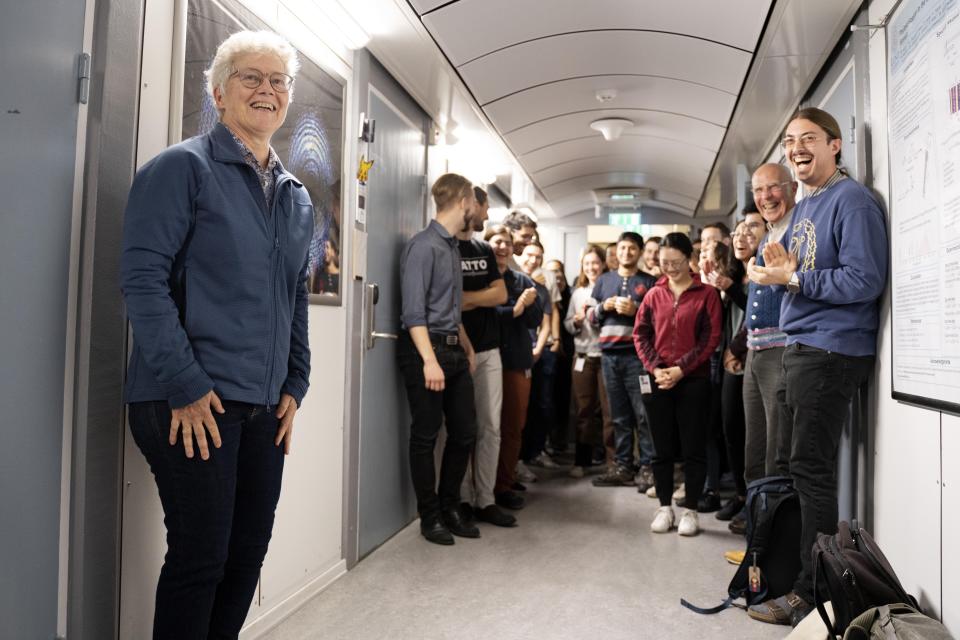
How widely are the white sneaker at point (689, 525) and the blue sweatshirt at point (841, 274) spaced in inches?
59.0

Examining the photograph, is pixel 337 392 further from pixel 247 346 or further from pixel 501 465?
pixel 501 465

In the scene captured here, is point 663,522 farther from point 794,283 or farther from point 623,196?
point 623,196

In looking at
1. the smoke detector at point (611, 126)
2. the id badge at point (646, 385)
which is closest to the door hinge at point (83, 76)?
the id badge at point (646, 385)

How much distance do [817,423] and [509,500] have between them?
2205 millimetres

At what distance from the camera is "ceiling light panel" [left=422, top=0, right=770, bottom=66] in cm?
299

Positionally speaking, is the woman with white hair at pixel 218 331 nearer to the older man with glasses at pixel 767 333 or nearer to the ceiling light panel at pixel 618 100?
the older man with glasses at pixel 767 333

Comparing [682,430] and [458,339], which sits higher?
[458,339]

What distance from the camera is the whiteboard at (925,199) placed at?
6.23 ft

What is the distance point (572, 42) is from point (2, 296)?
9.30 feet

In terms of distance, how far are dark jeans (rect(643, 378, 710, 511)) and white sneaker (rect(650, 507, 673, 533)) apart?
0.24ft

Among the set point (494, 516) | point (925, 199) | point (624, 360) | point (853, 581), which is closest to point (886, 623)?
point (853, 581)

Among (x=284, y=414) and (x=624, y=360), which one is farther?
(x=624, y=360)

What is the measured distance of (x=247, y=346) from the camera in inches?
64.7

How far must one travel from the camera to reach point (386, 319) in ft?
11.5
